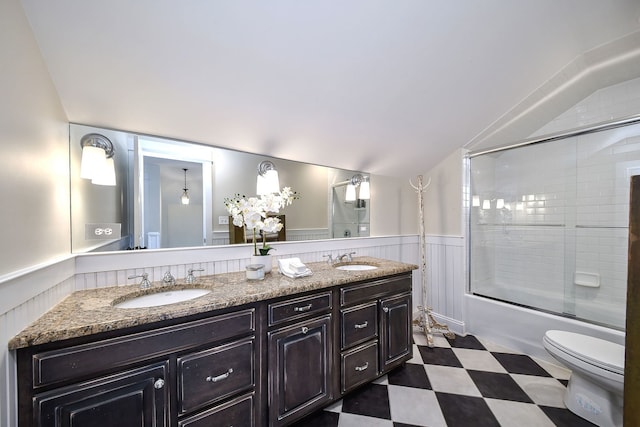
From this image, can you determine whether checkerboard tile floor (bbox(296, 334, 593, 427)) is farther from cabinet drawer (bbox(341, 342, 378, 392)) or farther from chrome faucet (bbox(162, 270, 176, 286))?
chrome faucet (bbox(162, 270, 176, 286))

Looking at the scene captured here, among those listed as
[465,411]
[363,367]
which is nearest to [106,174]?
[363,367]

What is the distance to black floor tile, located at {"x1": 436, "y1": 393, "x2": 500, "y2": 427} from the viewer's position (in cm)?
151

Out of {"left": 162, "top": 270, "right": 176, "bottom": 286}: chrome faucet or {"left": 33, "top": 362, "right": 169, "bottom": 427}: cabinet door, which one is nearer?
{"left": 33, "top": 362, "right": 169, "bottom": 427}: cabinet door

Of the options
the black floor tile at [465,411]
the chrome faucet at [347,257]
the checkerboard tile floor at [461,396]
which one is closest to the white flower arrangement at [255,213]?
the chrome faucet at [347,257]

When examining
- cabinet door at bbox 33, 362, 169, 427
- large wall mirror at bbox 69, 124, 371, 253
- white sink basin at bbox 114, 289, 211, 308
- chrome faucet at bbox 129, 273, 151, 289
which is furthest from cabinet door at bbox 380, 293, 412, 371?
chrome faucet at bbox 129, 273, 151, 289

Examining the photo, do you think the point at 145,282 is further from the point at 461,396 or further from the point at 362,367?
the point at 461,396

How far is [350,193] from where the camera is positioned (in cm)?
256

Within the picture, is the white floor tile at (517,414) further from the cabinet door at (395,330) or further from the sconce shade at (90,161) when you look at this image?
the sconce shade at (90,161)

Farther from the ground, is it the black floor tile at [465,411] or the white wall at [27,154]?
the white wall at [27,154]

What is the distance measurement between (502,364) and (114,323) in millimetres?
2724

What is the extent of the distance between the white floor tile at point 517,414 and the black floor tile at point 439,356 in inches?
17.4

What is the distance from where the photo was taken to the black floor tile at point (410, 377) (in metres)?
1.88

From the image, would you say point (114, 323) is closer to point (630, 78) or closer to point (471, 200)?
point (471, 200)

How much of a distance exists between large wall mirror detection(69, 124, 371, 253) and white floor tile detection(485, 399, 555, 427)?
1767 mm
